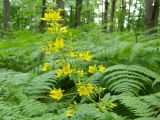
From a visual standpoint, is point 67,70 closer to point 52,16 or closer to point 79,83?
point 79,83

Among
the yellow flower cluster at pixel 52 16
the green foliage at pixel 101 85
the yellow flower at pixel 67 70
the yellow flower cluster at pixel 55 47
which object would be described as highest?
the yellow flower cluster at pixel 52 16

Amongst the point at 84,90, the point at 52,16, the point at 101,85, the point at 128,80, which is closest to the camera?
the point at 84,90

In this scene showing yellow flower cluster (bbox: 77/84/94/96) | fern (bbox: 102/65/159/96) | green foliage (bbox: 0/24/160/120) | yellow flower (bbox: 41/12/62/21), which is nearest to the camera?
yellow flower cluster (bbox: 77/84/94/96)

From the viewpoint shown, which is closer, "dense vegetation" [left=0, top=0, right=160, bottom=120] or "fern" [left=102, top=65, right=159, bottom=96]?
"dense vegetation" [left=0, top=0, right=160, bottom=120]

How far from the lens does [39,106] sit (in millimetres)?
3082

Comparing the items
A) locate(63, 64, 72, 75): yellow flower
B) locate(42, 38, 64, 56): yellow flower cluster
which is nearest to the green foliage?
locate(63, 64, 72, 75): yellow flower

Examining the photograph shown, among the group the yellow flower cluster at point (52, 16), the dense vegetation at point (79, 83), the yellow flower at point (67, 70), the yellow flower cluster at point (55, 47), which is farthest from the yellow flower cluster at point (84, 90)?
the yellow flower cluster at point (52, 16)

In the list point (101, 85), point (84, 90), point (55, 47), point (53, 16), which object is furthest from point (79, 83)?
point (101, 85)

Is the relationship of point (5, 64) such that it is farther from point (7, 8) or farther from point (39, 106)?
point (7, 8)

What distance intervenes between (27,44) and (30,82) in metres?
2.28

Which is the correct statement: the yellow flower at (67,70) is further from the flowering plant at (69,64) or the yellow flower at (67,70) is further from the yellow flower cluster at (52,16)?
the yellow flower cluster at (52,16)

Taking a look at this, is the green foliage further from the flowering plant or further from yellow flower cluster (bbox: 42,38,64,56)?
yellow flower cluster (bbox: 42,38,64,56)

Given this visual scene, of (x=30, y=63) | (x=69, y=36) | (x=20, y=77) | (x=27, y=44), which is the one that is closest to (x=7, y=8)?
(x=27, y=44)

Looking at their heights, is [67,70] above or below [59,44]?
below
